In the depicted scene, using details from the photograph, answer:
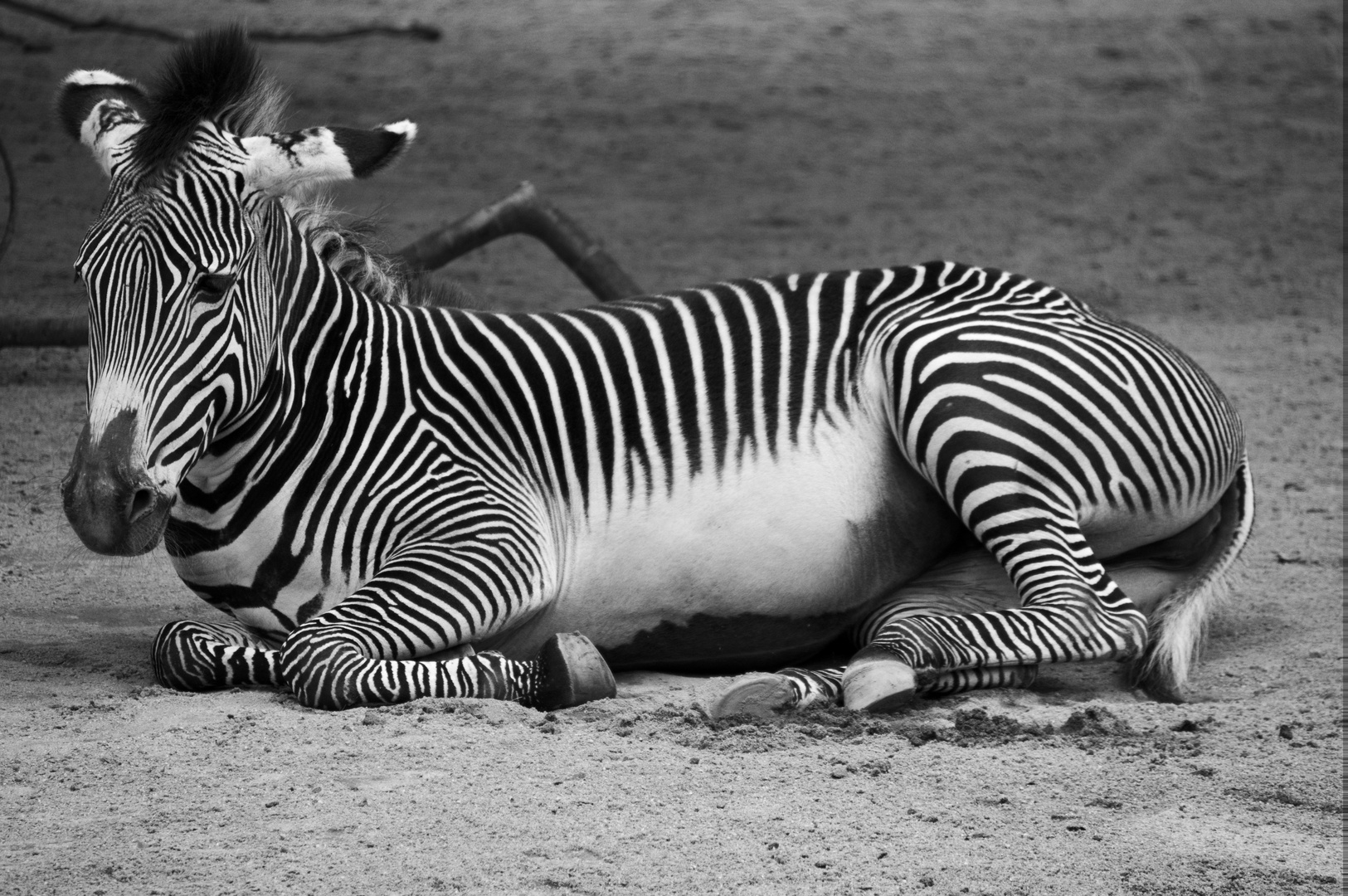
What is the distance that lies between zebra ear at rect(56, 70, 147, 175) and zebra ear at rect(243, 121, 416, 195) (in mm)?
373

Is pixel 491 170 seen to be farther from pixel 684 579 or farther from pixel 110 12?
Result: pixel 684 579

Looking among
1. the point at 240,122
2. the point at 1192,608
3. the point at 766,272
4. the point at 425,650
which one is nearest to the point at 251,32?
the point at 766,272

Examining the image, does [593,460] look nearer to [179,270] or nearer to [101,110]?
[179,270]

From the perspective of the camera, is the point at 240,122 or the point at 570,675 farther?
the point at 240,122

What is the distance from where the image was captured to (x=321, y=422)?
472 cm

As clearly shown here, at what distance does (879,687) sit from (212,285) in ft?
6.93

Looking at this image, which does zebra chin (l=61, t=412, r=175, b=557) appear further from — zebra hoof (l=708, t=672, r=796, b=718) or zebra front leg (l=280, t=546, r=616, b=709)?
zebra hoof (l=708, t=672, r=796, b=718)

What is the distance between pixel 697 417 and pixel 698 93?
9.93 metres

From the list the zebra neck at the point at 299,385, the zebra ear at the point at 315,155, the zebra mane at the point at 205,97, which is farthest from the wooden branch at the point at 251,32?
the zebra ear at the point at 315,155

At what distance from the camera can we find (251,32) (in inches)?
555

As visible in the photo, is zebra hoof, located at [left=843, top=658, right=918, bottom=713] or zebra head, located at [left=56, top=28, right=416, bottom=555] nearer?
zebra head, located at [left=56, top=28, right=416, bottom=555]

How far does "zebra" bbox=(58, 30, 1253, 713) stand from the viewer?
4.31 meters

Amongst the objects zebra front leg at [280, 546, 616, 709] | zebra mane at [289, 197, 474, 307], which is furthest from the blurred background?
zebra front leg at [280, 546, 616, 709]

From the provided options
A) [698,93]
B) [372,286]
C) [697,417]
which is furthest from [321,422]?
[698,93]
